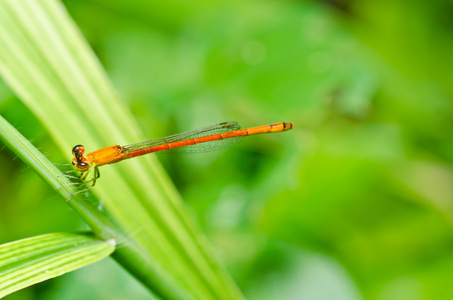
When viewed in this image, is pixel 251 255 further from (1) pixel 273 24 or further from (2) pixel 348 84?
(1) pixel 273 24

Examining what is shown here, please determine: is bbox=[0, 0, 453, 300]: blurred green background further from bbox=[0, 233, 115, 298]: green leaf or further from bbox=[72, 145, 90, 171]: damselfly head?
bbox=[0, 233, 115, 298]: green leaf

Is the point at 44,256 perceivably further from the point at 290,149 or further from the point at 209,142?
the point at 290,149

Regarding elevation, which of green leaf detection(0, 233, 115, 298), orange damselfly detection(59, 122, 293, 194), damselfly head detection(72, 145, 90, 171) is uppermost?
orange damselfly detection(59, 122, 293, 194)

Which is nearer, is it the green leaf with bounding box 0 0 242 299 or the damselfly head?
the green leaf with bounding box 0 0 242 299

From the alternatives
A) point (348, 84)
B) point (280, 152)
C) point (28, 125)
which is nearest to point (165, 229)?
point (28, 125)

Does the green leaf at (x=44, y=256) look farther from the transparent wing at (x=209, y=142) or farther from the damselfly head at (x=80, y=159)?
the transparent wing at (x=209, y=142)

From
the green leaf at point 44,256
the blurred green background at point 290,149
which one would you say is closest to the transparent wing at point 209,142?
the blurred green background at point 290,149

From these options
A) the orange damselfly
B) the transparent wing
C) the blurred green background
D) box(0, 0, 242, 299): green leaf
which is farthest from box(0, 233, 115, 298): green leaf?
the transparent wing
